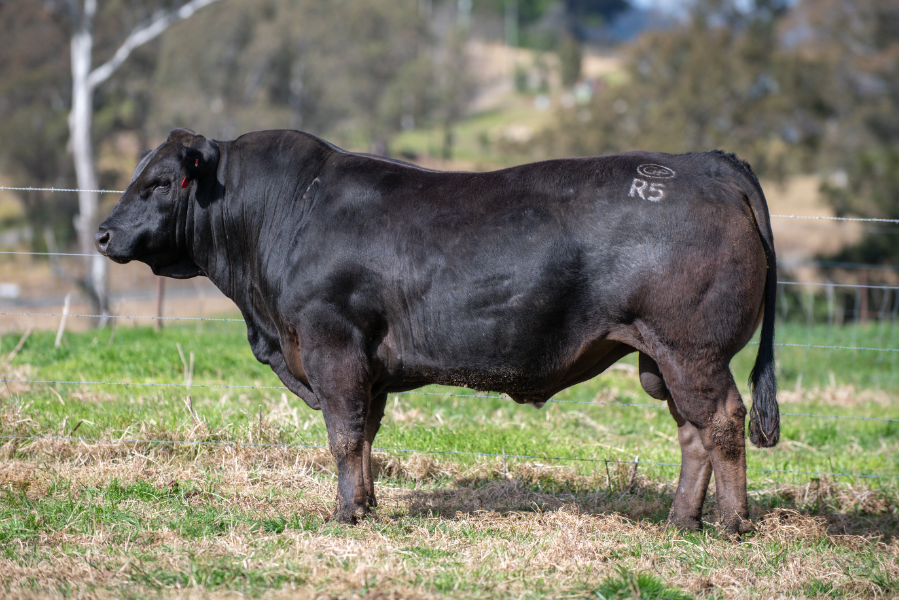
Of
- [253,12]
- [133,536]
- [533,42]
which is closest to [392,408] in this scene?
[133,536]

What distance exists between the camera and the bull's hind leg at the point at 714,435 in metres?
4.39

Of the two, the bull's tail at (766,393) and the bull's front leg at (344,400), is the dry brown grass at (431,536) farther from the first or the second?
the bull's tail at (766,393)

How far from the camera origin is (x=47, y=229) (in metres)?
33.7

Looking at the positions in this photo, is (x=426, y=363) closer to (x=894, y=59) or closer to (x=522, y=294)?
(x=522, y=294)

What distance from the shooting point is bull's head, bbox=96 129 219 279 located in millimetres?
4910

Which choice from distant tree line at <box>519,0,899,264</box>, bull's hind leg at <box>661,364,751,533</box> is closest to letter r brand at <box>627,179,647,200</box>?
bull's hind leg at <box>661,364,751,533</box>

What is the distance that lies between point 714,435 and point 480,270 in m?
1.54

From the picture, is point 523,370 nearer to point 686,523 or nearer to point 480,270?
point 480,270

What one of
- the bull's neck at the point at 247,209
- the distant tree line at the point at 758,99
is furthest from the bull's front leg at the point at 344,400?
the distant tree line at the point at 758,99

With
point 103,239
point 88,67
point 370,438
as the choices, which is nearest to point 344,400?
point 370,438

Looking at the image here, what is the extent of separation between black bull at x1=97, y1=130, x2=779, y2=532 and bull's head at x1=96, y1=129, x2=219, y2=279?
12 millimetres

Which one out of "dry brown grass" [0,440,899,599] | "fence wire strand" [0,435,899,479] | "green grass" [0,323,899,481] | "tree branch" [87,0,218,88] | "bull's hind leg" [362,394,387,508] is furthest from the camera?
"tree branch" [87,0,218,88]

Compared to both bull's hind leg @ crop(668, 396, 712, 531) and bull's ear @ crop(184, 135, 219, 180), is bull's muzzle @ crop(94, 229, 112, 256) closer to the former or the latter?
bull's ear @ crop(184, 135, 219, 180)

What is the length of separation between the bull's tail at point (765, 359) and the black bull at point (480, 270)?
1 cm
